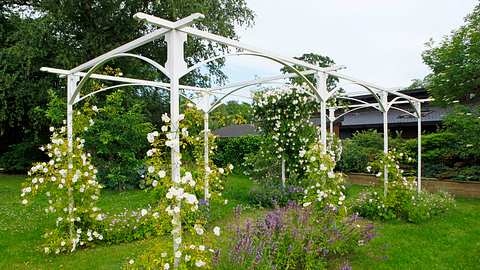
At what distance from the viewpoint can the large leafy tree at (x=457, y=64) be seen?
8023 millimetres

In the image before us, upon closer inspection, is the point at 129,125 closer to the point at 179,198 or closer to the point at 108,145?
the point at 108,145

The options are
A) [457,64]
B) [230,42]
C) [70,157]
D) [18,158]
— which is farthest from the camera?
[18,158]

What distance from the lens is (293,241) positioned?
Answer: 12.1 feet

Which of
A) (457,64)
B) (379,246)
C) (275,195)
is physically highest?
(457,64)

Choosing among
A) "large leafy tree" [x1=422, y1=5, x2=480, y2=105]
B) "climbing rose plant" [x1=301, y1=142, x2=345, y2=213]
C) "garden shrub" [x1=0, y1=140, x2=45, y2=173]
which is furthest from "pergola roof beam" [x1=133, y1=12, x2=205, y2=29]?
"garden shrub" [x1=0, y1=140, x2=45, y2=173]

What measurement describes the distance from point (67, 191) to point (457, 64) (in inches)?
334

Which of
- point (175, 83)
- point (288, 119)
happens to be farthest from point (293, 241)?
point (288, 119)

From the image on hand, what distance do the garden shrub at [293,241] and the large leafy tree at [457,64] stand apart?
5.79m

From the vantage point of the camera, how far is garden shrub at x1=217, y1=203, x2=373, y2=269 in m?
3.23

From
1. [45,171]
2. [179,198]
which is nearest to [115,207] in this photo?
[45,171]

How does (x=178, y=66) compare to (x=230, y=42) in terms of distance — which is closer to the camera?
(x=178, y=66)

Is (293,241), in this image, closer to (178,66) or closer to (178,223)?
(178,223)

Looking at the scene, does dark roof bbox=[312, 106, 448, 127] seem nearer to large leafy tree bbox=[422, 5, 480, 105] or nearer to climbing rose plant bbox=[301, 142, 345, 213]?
large leafy tree bbox=[422, 5, 480, 105]

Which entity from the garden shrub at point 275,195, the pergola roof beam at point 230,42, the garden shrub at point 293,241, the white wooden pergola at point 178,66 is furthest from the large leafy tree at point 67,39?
the garden shrub at point 293,241
